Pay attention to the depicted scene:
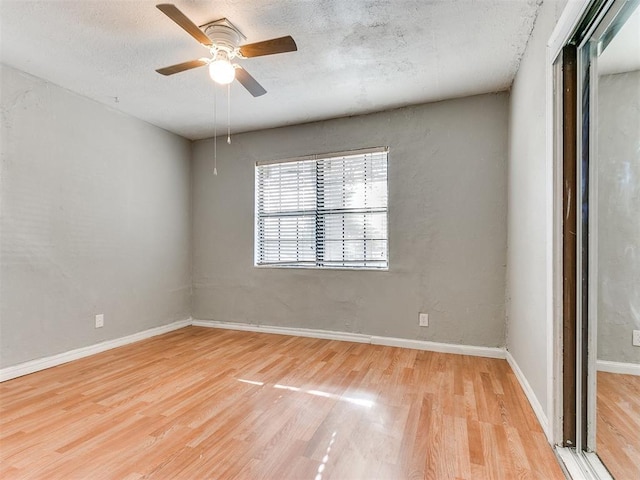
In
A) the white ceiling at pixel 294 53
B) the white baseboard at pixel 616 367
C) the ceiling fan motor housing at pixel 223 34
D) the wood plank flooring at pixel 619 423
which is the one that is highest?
the white ceiling at pixel 294 53

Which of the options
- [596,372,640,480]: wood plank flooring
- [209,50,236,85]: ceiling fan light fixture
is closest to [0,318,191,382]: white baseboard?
[209,50,236,85]: ceiling fan light fixture

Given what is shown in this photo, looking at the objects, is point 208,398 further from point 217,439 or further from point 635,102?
point 635,102

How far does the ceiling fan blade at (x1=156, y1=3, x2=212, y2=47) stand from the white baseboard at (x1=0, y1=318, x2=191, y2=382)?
2906 millimetres

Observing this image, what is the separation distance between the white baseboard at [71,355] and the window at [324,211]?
4.83 ft

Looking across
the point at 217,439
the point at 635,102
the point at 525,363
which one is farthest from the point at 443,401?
the point at 635,102

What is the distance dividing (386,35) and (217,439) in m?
2.74

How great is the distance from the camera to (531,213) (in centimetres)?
Answer: 219

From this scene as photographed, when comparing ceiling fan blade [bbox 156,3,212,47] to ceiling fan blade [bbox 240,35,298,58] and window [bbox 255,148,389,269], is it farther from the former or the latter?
window [bbox 255,148,389,269]

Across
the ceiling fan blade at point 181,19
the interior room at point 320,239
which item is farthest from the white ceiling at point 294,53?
the ceiling fan blade at point 181,19

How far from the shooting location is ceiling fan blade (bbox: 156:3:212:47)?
1.59 meters

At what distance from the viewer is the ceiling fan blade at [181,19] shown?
5.23ft

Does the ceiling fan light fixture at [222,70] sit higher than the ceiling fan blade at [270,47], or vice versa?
the ceiling fan blade at [270,47]

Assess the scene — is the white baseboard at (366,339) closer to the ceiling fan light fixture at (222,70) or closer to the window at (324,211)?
the window at (324,211)

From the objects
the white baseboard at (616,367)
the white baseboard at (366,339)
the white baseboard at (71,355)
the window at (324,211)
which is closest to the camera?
the white baseboard at (616,367)
